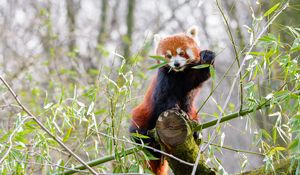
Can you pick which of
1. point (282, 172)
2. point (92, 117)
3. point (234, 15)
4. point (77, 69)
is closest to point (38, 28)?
point (77, 69)

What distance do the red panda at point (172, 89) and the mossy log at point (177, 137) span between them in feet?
2.62

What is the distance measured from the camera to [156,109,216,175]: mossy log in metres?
3.28

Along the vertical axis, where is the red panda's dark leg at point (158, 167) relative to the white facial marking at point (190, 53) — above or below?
below

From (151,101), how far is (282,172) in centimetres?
145

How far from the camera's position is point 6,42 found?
28.7 ft

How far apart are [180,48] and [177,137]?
1481mm

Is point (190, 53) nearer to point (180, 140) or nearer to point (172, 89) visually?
point (172, 89)

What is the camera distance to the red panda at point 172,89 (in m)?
4.30

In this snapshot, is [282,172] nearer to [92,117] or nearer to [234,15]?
[92,117]

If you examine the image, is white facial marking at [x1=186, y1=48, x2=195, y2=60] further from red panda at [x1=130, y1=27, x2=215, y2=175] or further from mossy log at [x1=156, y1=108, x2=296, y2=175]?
mossy log at [x1=156, y1=108, x2=296, y2=175]

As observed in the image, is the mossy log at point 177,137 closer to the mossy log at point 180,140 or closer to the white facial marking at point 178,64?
the mossy log at point 180,140

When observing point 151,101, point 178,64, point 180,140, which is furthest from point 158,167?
point 180,140

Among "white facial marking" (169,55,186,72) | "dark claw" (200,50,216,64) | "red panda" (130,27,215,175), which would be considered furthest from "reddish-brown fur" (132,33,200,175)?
"dark claw" (200,50,216,64)

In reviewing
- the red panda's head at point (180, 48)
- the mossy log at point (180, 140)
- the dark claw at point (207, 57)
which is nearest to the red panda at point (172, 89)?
the red panda's head at point (180, 48)
